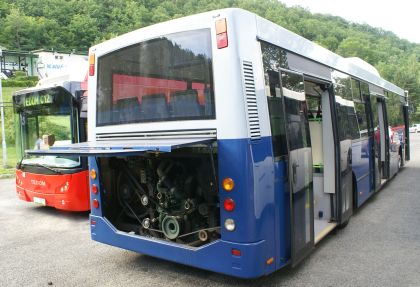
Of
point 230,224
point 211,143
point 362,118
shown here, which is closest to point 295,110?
point 211,143

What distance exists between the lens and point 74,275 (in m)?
4.88

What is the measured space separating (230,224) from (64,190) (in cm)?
477

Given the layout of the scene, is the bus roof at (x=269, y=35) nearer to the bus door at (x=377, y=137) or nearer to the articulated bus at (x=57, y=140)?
the bus door at (x=377, y=137)

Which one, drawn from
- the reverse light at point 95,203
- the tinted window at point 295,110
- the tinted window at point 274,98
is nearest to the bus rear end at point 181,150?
the reverse light at point 95,203

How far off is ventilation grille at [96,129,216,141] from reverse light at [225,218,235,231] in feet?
2.68

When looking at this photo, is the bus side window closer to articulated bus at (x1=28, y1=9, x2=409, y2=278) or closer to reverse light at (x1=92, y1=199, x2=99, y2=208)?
articulated bus at (x1=28, y1=9, x2=409, y2=278)

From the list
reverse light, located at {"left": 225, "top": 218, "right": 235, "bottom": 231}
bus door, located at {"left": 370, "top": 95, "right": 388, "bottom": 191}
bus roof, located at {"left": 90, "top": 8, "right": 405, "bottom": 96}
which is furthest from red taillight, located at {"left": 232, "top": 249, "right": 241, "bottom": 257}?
bus door, located at {"left": 370, "top": 95, "right": 388, "bottom": 191}

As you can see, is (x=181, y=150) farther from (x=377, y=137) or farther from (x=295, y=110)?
(x=377, y=137)

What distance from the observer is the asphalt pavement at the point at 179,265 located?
4.55 metres

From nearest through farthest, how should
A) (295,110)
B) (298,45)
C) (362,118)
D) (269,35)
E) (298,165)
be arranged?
(269,35) < (298,165) < (295,110) < (298,45) < (362,118)

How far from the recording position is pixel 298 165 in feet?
14.4

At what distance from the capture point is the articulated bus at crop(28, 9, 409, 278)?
148 inches

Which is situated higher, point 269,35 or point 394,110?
point 269,35

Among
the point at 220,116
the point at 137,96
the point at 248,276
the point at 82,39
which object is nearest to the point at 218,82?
the point at 220,116
